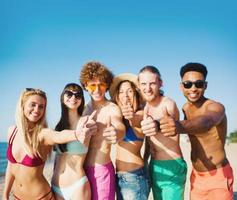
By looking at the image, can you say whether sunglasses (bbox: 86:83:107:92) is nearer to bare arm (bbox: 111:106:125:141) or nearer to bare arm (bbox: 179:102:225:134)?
bare arm (bbox: 111:106:125:141)

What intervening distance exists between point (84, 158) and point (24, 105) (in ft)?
3.98

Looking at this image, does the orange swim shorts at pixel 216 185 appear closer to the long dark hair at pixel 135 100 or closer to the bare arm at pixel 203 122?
the bare arm at pixel 203 122

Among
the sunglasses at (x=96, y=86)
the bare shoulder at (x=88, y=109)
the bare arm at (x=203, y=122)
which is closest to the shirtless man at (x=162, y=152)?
the sunglasses at (x=96, y=86)

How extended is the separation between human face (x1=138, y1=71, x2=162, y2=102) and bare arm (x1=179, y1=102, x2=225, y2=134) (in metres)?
0.89

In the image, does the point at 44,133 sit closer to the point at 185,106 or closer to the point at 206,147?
the point at 185,106

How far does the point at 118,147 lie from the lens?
17.2 ft

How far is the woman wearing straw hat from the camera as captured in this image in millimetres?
4938

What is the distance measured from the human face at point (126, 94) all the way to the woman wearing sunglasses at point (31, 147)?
→ 1.26 metres

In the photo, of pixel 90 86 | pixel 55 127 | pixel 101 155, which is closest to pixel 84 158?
pixel 101 155

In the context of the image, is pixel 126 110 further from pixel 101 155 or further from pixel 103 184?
pixel 103 184

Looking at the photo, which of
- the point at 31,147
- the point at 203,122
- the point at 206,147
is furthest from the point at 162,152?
the point at 31,147

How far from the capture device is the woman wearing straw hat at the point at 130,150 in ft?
16.2

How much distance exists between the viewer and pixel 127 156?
5113 mm

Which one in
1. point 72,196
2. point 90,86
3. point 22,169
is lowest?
point 72,196
